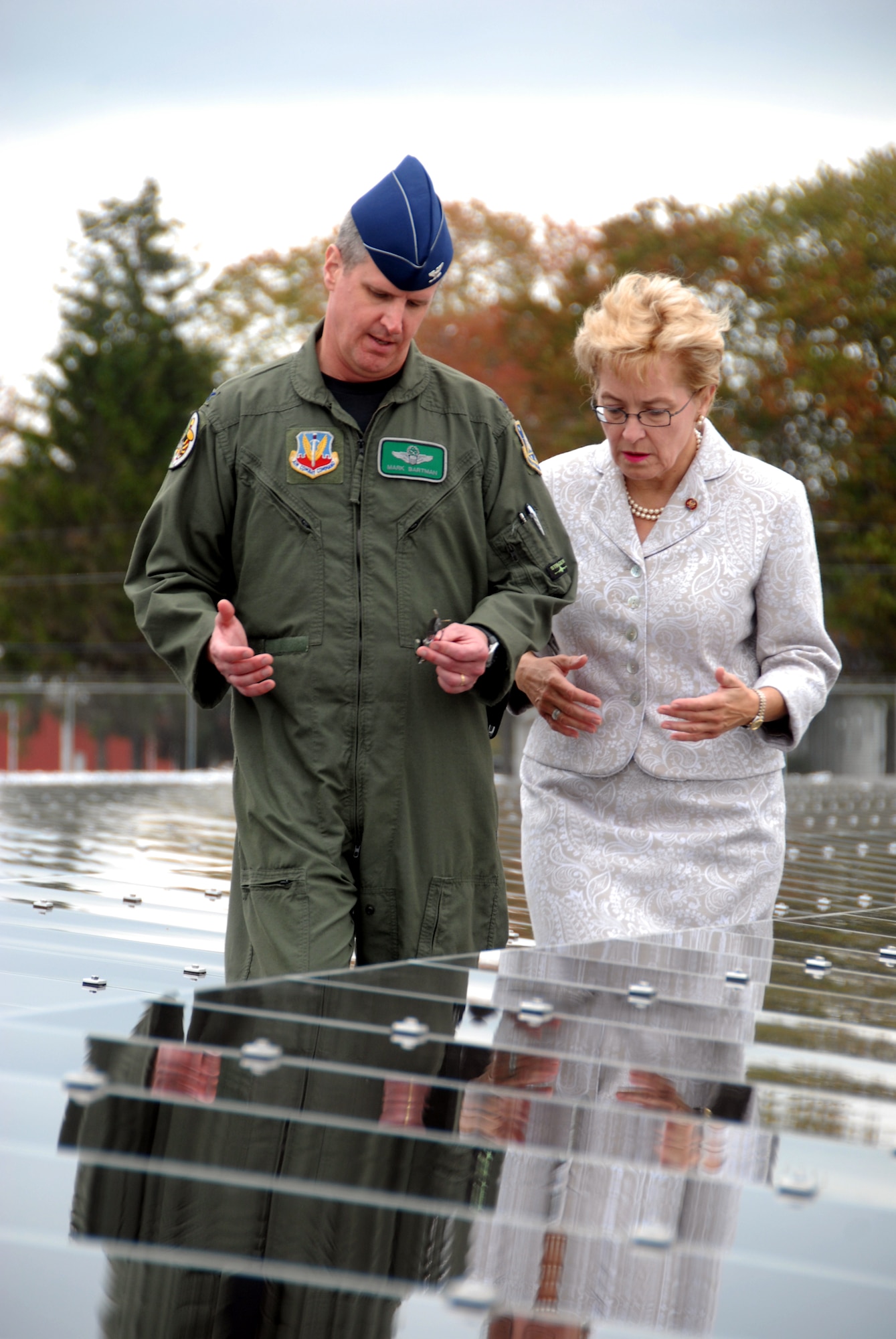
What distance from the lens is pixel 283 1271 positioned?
1.22 metres

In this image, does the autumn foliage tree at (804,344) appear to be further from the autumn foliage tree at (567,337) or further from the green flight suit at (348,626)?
the green flight suit at (348,626)

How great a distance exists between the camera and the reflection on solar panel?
3.92 ft

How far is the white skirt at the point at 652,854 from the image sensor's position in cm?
316

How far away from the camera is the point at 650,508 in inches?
129

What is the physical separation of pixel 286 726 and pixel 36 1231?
1.53 m

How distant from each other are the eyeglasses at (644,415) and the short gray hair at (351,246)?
0.63 meters

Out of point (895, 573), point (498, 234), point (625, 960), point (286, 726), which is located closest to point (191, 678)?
point (286, 726)

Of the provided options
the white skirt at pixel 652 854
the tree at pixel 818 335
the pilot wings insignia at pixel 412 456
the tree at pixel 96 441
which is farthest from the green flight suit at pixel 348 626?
the tree at pixel 96 441

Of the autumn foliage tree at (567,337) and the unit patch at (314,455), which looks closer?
the unit patch at (314,455)

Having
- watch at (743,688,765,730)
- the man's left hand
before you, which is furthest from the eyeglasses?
the man's left hand

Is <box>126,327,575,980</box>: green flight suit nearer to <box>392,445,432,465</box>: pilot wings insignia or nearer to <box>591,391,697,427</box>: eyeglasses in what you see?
<box>392,445,432,465</box>: pilot wings insignia

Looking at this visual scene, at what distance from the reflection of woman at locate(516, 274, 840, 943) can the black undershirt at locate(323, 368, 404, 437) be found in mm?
455

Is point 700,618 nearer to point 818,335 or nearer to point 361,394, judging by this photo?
point 361,394

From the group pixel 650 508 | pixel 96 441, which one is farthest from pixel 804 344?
pixel 650 508
